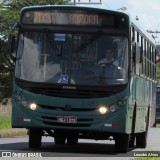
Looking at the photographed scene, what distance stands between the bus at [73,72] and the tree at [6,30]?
564 inches

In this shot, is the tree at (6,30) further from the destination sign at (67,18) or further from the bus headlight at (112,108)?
the bus headlight at (112,108)

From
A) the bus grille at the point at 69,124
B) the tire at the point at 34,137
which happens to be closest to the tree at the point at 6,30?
the tire at the point at 34,137

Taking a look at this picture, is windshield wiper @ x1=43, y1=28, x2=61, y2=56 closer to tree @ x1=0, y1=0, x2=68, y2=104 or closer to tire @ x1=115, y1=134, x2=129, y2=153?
tire @ x1=115, y1=134, x2=129, y2=153

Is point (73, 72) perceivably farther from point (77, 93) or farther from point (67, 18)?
point (67, 18)

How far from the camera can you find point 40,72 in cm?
1730

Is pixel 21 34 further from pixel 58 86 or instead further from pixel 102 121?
pixel 102 121

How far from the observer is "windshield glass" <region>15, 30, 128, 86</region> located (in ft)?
56.4

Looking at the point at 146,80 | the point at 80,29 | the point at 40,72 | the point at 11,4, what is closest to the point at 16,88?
the point at 40,72

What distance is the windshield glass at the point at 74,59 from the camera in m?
17.2

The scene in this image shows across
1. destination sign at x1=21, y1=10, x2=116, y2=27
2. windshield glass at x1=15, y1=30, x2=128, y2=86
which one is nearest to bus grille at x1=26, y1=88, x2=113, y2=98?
windshield glass at x1=15, y1=30, x2=128, y2=86

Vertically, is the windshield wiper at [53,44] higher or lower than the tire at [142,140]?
higher

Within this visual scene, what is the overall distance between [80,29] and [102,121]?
7.34ft

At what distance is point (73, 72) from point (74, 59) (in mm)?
312

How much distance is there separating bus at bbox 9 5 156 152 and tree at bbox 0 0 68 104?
14.3 m
